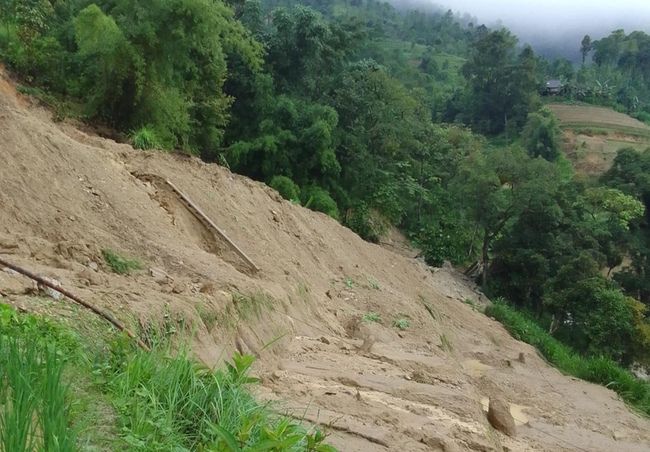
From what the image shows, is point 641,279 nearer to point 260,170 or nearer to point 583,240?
point 583,240

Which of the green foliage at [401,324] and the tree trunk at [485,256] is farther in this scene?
the tree trunk at [485,256]

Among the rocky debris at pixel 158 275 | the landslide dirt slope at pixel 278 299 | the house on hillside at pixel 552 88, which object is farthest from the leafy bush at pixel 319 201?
the house on hillside at pixel 552 88

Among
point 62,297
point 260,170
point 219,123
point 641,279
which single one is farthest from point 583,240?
point 62,297

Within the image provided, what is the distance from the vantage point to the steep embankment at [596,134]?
43.9 meters

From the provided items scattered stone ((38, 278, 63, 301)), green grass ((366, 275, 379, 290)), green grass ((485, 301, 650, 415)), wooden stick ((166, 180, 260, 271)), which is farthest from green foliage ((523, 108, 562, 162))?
scattered stone ((38, 278, 63, 301))

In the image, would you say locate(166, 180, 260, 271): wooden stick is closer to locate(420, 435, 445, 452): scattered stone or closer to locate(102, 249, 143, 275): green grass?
locate(102, 249, 143, 275): green grass

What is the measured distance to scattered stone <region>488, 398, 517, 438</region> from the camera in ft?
20.4

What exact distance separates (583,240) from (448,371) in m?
14.0

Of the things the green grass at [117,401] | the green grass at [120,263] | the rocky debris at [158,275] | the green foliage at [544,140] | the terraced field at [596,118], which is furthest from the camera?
the terraced field at [596,118]

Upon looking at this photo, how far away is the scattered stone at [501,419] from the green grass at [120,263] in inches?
150

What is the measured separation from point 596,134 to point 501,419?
4657cm

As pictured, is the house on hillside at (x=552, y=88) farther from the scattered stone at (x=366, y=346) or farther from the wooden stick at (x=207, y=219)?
the scattered stone at (x=366, y=346)

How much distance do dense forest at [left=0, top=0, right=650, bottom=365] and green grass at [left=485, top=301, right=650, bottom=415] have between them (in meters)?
2.02

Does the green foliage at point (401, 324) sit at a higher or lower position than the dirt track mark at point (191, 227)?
lower
